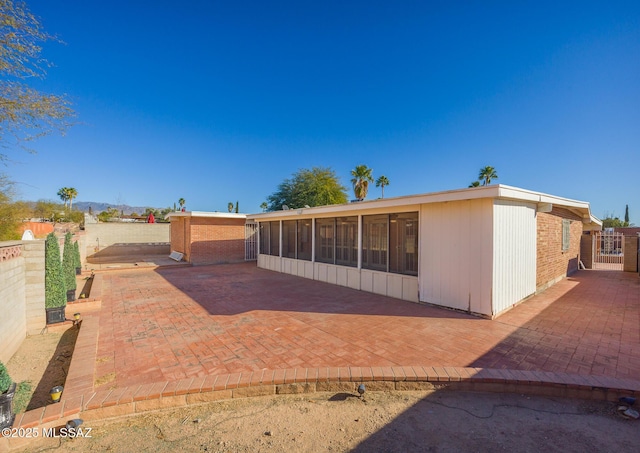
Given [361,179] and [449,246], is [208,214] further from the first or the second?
[361,179]

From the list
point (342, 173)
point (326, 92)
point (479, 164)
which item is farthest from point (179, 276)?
point (479, 164)

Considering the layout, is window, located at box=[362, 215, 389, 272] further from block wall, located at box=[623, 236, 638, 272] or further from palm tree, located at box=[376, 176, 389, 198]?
palm tree, located at box=[376, 176, 389, 198]

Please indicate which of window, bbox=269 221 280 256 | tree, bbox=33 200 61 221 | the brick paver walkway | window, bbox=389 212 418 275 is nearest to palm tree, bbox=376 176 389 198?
window, bbox=269 221 280 256

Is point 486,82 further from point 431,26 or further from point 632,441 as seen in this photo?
point 632,441

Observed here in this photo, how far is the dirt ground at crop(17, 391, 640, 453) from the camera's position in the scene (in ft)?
7.45

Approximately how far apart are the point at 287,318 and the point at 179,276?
23.0 ft

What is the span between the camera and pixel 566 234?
375 inches

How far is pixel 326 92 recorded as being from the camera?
52.7ft

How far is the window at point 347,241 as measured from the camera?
8.26 m

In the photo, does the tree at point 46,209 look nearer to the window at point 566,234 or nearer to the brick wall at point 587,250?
the window at point 566,234

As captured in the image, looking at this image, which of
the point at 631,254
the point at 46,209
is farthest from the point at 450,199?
the point at 46,209

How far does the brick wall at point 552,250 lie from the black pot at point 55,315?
10974 mm

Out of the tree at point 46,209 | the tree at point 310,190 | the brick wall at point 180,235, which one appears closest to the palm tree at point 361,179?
the tree at point 310,190

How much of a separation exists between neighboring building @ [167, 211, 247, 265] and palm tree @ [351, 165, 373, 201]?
46.0ft
